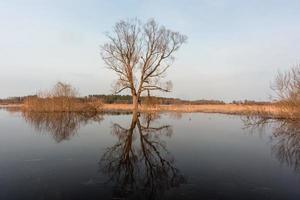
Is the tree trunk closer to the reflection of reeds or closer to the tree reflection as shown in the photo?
the reflection of reeds

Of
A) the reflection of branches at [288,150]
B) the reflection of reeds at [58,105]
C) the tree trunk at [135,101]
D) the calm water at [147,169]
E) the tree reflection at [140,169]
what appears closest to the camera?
the calm water at [147,169]

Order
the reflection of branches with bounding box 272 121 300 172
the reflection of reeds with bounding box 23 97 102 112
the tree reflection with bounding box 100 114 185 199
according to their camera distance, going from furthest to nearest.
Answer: the reflection of reeds with bounding box 23 97 102 112 < the reflection of branches with bounding box 272 121 300 172 < the tree reflection with bounding box 100 114 185 199

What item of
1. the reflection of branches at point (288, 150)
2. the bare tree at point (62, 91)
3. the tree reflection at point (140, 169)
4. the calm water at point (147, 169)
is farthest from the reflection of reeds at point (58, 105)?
the reflection of branches at point (288, 150)

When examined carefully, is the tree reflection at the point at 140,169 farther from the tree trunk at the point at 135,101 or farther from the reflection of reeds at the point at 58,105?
the reflection of reeds at the point at 58,105

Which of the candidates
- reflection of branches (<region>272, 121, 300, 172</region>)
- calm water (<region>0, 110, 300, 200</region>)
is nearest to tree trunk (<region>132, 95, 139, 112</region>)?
calm water (<region>0, 110, 300, 200</region>)

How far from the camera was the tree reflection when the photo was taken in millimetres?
5262

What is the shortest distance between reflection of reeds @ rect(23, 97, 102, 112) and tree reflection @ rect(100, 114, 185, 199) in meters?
23.3

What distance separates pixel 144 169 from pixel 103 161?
146 centimetres

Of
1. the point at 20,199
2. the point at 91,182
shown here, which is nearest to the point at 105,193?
the point at 91,182

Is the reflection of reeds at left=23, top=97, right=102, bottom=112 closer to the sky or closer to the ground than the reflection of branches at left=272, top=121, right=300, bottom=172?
closer to the sky

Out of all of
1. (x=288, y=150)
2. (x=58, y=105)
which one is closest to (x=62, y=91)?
(x=58, y=105)

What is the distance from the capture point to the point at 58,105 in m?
32.1

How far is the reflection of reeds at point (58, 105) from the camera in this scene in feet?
105

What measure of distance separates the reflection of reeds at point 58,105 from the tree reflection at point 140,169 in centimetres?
2328
